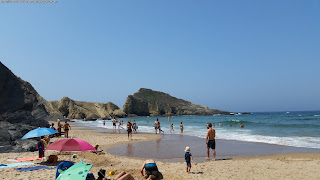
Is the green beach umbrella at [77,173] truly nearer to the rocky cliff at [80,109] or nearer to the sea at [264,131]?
the sea at [264,131]

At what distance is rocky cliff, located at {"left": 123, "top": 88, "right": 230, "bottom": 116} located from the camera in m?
111

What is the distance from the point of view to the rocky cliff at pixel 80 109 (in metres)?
87.9

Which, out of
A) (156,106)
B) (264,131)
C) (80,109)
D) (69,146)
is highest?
(156,106)

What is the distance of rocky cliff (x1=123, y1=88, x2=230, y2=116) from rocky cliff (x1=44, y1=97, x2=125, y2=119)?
286 inches

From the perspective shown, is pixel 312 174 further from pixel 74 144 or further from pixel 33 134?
pixel 33 134

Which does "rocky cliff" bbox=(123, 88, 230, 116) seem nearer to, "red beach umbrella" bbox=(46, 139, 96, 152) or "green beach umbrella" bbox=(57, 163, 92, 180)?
"red beach umbrella" bbox=(46, 139, 96, 152)

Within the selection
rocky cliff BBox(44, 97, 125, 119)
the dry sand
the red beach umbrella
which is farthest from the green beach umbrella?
rocky cliff BBox(44, 97, 125, 119)

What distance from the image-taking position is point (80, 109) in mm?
89312

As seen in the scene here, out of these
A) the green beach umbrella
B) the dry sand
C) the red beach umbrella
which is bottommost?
the dry sand

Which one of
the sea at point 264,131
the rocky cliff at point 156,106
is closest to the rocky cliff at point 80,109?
the rocky cliff at point 156,106

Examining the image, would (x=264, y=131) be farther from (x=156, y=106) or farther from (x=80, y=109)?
(x=156, y=106)

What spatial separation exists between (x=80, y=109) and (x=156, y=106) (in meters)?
37.2

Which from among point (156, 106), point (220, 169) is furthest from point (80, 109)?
point (220, 169)

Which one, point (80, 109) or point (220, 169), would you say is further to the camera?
point (80, 109)
